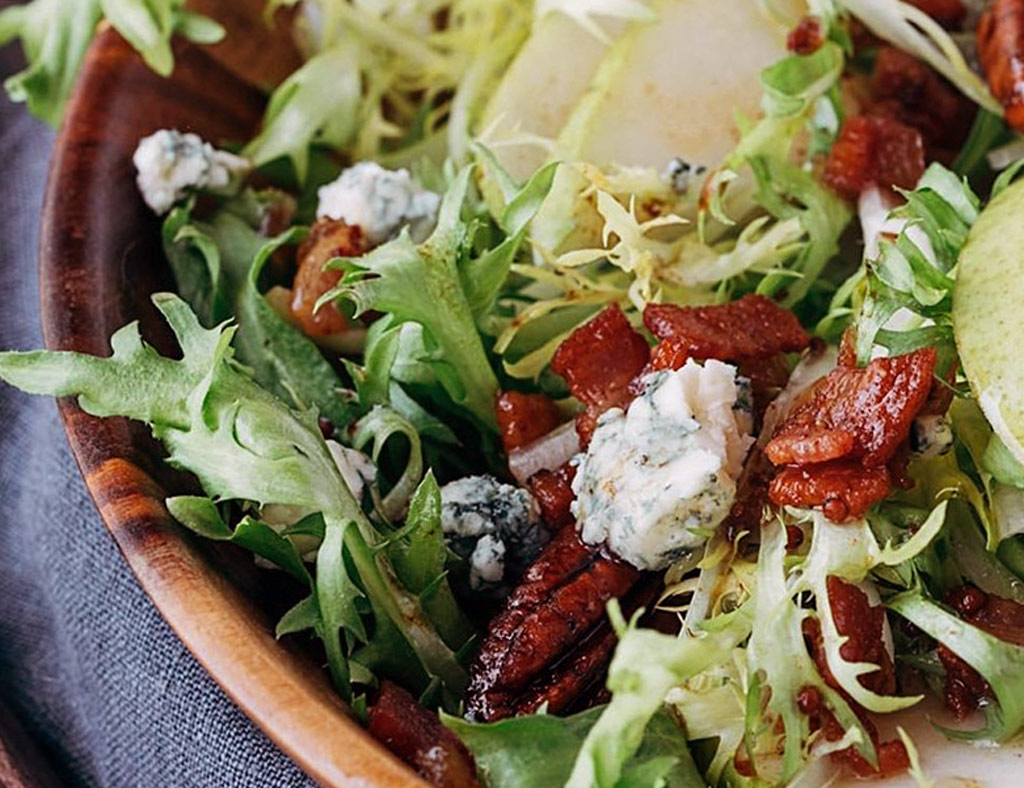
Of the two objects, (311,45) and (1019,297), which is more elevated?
(1019,297)

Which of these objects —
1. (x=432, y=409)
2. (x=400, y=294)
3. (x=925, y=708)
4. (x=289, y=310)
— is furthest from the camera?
(x=289, y=310)

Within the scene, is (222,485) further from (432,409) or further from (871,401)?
(871,401)

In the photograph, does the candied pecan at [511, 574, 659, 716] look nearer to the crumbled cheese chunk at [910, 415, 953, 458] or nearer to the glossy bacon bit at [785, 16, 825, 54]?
the crumbled cheese chunk at [910, 415, 953, 458]

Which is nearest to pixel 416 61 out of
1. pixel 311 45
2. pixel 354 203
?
pixel 311 45

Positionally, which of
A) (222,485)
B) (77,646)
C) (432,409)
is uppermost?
(222,485)

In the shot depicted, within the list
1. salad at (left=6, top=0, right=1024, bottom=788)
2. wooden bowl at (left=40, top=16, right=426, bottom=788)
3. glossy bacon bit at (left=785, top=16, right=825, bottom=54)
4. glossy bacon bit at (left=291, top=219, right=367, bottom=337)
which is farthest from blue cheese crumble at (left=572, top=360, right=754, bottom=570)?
glossy bacon bit at (left=785, top=16, right=825, bottom=54)
